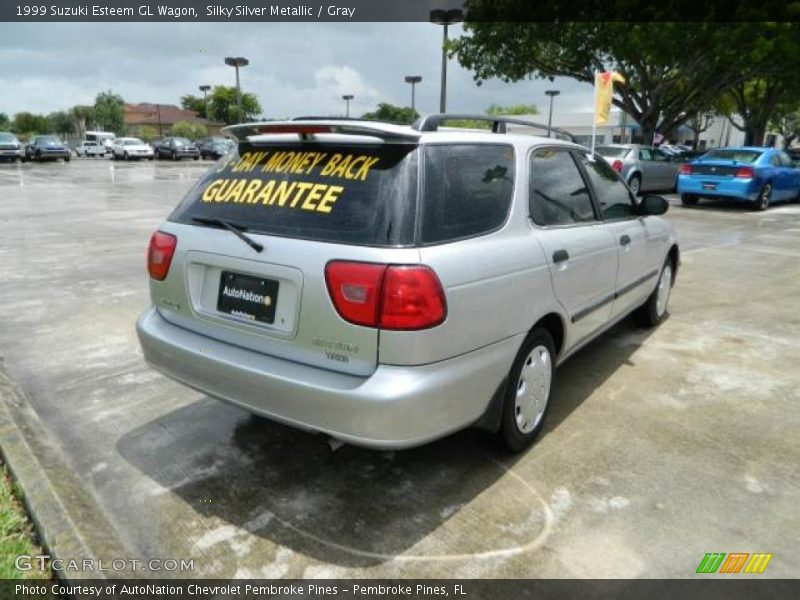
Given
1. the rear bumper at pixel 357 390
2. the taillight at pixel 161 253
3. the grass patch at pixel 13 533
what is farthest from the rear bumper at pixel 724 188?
the grass patch at pixel 13 533

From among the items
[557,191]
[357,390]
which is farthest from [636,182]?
[357,390]

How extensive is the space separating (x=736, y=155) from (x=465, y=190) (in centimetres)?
1519

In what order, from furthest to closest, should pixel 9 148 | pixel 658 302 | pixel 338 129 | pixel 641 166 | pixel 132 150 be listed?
pixel 132 150 → pixel 9 148 → pixel 641 166 → pixel 658 302 → pixel 338 129

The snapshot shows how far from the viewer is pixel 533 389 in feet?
10.3

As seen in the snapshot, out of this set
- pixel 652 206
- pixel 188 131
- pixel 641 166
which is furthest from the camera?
pixel 188 131

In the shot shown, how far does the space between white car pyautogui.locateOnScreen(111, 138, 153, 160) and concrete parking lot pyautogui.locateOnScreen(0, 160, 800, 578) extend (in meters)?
39.9

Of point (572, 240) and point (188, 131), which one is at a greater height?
point (188, 131)

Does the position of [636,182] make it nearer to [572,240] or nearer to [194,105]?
[572,240]

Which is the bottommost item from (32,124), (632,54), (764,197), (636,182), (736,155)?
(764,197)

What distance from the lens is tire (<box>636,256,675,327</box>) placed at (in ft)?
17.0

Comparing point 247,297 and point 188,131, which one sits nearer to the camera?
point 247,297

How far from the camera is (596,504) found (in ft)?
9.02

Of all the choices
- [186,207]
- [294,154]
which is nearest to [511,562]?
[294,154]

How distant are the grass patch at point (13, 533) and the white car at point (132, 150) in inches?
1674
